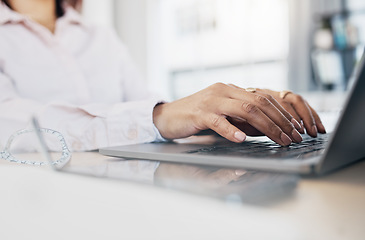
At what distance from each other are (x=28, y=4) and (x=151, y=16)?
2.88m

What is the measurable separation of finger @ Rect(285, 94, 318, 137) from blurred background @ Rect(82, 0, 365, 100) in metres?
1.98

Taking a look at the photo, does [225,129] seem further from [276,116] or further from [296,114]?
[296,114]

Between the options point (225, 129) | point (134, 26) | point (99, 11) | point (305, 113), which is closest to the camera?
point (225, 129)

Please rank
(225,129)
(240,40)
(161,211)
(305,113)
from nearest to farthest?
1. (161,211)
2. (225,129)
3. (305,113)
4. (240,40)

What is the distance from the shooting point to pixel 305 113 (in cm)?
60

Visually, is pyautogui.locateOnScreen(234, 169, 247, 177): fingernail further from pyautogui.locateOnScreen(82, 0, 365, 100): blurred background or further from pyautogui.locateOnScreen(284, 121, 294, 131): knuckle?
pyautogui.locateOnScreen(82, 0, 365, 100): blurred background

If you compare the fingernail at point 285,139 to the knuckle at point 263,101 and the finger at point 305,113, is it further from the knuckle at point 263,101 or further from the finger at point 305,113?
the finger at point 305,113

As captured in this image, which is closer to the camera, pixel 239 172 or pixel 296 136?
pixel 239 172

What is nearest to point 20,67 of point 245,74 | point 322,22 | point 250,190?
point 250,190

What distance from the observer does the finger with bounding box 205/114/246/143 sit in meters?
0.45

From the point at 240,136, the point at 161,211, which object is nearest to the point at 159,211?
the point at 161,211

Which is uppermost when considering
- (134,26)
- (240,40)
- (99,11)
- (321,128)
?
(99,11)

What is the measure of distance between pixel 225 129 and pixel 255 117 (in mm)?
45

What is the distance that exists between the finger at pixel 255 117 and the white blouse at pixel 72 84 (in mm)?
153
